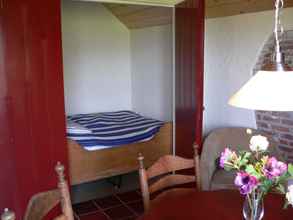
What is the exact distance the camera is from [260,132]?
3100 millimetres

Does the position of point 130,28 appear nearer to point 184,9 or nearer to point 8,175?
point 184,9

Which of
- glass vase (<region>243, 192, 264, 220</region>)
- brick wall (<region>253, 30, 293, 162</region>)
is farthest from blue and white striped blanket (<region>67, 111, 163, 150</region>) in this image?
glass vase (<region>243, 192, 264, 220</region>)

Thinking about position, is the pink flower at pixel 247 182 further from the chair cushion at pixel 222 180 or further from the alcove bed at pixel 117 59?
the alcove bed at pixel 117 59

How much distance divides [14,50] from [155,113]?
2289 mm

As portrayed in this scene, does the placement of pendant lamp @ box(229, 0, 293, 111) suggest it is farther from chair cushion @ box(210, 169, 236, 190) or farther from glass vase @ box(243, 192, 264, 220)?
chair cushion @ box(210, 169, 236, 190)

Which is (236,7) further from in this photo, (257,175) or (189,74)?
(257,175)

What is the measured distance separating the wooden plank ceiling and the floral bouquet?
191 centimetres

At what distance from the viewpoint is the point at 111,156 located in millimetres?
3260

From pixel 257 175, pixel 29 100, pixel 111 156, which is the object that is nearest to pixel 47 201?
pixel 257 175

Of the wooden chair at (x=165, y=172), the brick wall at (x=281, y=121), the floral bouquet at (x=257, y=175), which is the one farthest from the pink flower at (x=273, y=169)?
the brick wall at (x=281, y=121)

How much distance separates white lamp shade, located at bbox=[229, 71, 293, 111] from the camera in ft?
3.49

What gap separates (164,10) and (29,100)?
1877mm

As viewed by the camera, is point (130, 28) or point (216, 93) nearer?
point (216, 93)

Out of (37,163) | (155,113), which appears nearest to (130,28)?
(155,113)
